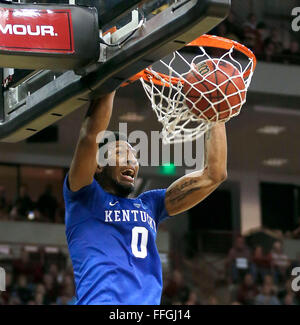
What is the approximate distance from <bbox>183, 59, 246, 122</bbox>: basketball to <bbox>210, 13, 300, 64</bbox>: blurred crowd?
894 centimetres

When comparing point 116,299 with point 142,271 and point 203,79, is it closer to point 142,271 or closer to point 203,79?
point 142,271

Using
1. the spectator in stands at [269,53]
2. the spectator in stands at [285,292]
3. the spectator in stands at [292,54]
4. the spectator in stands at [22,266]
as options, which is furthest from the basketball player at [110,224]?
the spectator in stands at [292,54]

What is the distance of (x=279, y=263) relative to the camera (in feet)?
45.2

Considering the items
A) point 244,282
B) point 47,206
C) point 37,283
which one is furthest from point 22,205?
point 244,282

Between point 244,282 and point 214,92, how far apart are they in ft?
29.7

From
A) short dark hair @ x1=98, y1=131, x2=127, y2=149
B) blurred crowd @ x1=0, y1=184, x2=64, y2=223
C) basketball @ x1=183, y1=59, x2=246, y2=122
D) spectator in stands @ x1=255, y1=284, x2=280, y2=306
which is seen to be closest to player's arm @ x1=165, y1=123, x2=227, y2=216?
basketball @ x1=183, y1=59, x2=246, y2=122

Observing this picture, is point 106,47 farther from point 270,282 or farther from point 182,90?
point 270,282

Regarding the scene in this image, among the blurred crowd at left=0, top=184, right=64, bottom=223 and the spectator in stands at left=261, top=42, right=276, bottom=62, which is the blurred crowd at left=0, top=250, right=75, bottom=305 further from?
the spectator in stands at left=261, top=42, right=276, bottom=62

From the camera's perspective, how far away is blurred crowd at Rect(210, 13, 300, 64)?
13516 mm

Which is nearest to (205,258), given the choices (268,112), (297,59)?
(268,112)

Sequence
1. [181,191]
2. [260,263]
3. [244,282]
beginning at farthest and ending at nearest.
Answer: [260,263]
[244,282]
[181,191]

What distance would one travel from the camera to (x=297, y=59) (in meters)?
13.7

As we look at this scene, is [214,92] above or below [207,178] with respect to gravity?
above

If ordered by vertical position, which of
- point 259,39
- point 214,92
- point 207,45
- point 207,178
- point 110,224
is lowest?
point 110,224
